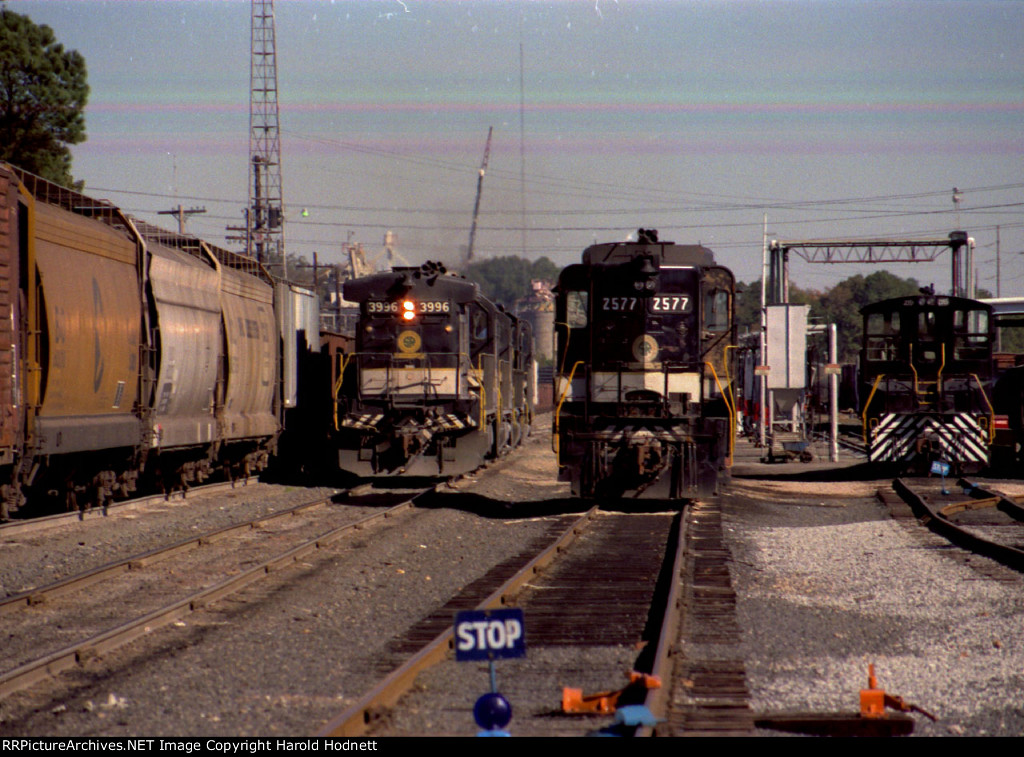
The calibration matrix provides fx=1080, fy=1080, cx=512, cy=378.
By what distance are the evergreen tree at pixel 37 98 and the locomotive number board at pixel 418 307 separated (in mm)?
19127

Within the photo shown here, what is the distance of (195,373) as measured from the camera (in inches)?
625

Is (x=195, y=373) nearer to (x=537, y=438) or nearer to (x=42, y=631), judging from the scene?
(x=42, y=631)

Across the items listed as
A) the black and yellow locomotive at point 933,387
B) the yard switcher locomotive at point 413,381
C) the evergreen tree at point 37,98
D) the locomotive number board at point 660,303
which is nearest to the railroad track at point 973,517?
the black and yellow locomotive at point 933,387

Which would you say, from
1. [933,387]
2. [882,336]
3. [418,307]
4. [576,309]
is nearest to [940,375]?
[933,387]

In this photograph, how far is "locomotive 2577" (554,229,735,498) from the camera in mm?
14648

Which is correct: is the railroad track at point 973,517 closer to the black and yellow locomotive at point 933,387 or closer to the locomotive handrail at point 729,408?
the black and yellow locomotive at point 933,387

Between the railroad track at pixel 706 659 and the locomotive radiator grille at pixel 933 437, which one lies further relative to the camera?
the locomotive radiator grille at pixel 933 437

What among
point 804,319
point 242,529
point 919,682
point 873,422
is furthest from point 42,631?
point 804,319

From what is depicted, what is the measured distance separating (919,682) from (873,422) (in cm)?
1601

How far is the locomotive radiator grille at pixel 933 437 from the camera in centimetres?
2059

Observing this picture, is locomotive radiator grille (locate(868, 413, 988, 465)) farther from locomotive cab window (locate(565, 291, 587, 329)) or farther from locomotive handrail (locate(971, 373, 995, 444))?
locomotive cab window (locate(565, 291, 587, 329))

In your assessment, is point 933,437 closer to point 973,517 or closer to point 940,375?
point 940,375

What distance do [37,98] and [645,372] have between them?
87.6 feet

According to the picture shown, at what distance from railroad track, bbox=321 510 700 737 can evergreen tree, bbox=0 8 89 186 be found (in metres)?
28.0
